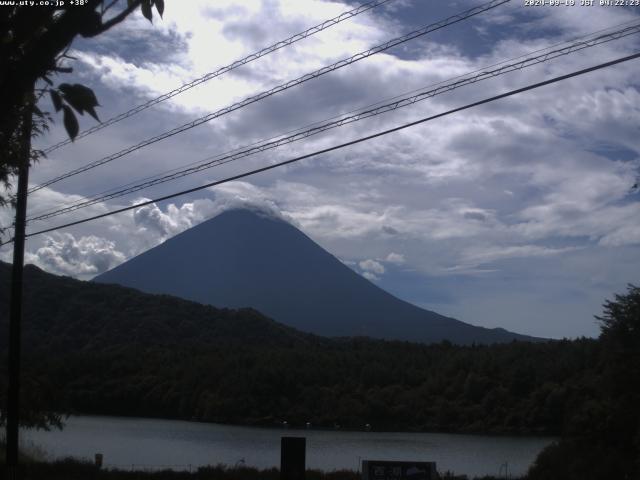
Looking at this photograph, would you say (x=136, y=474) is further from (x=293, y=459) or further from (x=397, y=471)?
(x=397, y=471)

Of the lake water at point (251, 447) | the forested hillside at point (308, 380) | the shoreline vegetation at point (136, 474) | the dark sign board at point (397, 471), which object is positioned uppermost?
the forested hillside at point (308, 380)

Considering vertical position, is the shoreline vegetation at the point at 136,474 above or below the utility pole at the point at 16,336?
below

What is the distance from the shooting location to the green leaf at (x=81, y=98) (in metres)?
3.63

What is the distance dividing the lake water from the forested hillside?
14.9ft

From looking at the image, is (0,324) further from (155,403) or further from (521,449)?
(521,449)

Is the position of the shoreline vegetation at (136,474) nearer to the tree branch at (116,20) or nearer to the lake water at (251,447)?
the lake water at (251,447)

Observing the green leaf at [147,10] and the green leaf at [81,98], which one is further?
the green leaf at [147,10]

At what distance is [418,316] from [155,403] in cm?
11219

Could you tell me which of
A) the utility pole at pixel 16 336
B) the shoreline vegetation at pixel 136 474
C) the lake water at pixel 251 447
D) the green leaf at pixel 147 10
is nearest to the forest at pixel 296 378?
the lake water at pixel 251 447

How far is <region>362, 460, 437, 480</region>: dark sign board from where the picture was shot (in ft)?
37.4

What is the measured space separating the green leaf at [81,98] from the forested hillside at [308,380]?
4242 centimetres

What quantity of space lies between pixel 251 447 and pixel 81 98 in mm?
35650

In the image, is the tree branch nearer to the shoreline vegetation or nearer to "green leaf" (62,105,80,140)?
"green leaf" (62,105,80,140)

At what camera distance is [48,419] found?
19141 millimetres
